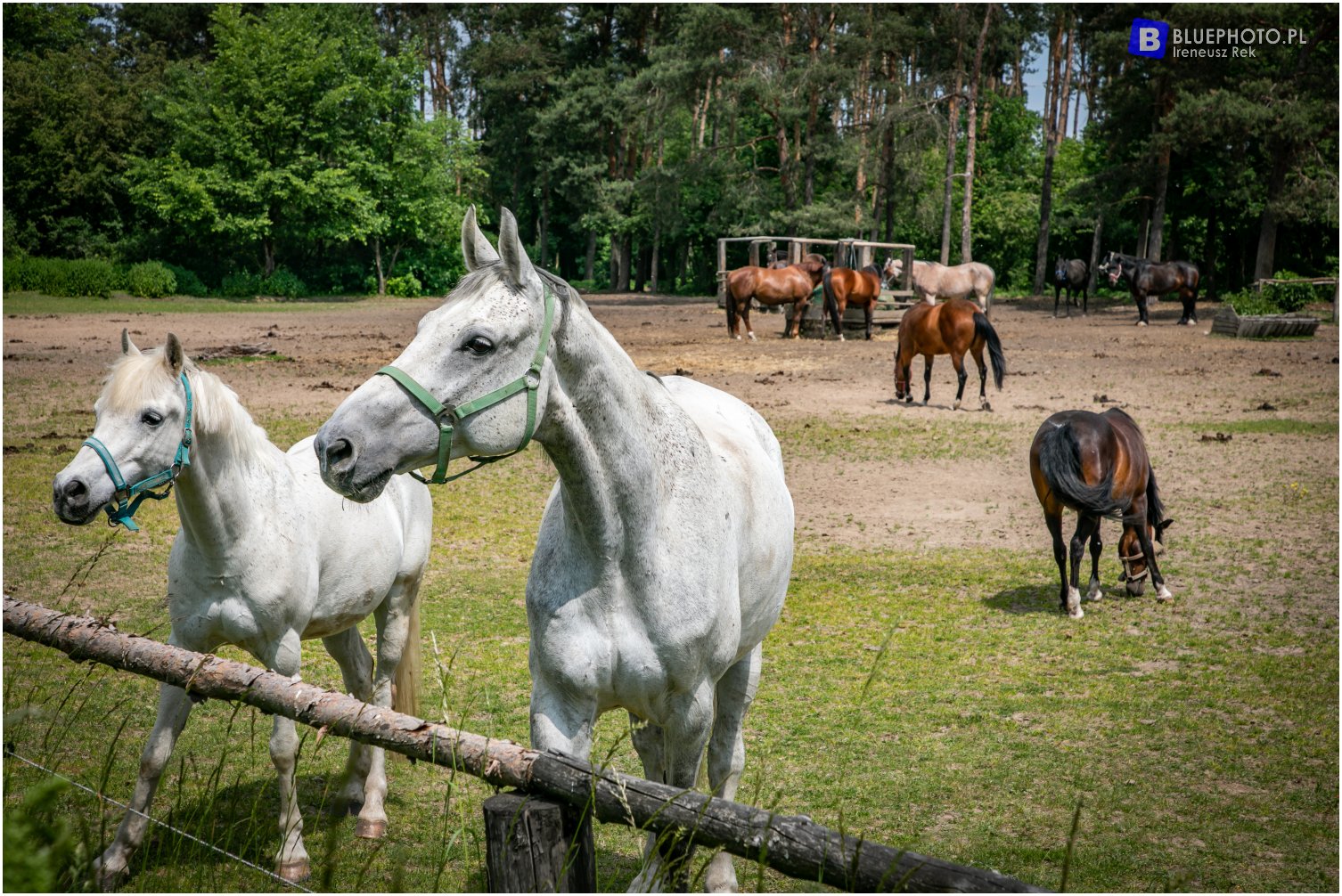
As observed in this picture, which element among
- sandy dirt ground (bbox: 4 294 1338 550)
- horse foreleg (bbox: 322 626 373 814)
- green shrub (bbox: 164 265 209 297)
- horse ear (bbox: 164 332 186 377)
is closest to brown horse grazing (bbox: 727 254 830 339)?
sandy dirt ground (bbox: 4 294 1338 550)

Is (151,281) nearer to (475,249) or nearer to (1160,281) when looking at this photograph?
(1160,281)

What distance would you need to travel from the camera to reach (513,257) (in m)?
2.58

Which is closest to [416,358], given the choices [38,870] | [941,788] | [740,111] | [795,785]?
[38,870]

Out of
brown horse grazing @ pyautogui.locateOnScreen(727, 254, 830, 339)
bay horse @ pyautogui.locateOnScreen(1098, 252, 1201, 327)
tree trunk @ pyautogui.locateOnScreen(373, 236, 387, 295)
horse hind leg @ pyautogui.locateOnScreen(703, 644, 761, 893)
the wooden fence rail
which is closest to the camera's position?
the wooden fence rail

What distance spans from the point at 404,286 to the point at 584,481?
135 feet

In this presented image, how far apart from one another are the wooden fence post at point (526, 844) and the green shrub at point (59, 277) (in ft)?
120

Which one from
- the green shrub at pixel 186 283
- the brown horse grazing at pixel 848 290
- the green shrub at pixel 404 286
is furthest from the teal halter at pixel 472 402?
the green shrub at pixel 404 286

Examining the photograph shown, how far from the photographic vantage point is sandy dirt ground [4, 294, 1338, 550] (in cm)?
1083

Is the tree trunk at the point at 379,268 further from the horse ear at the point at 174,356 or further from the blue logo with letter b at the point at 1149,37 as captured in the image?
the horse ear at the point at 174,356

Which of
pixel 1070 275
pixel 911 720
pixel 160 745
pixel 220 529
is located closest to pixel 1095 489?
pixel 911 720

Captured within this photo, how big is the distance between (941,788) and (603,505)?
8.76ft

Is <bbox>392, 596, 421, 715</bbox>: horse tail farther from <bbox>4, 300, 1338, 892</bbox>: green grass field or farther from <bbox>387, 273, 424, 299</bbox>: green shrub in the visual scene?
<bbox>387, 273, 424, 299</bbox>: green shrub

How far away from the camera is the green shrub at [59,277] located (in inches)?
1335

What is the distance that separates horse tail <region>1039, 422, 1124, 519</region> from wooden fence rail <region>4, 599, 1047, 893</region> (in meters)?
5.40
